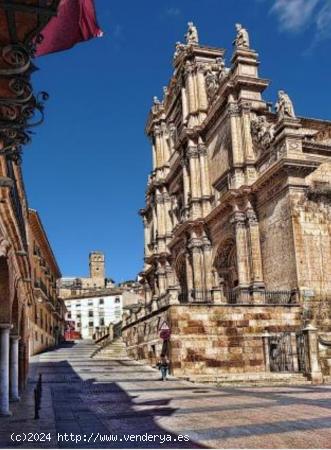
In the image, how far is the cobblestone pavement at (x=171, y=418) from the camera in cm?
868

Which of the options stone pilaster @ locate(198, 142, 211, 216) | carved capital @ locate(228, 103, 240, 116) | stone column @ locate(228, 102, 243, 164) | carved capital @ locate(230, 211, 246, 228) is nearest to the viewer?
carved capital @ locate(230, 211, 246, 228)

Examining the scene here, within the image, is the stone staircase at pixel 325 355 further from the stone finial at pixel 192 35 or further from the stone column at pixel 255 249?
the stone finial at pixel 192 35

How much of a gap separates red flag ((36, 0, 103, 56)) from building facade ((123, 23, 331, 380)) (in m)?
19.5

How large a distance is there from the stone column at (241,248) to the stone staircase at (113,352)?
11044 millimetres

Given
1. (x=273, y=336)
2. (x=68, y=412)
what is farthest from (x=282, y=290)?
(x=68, y=412)

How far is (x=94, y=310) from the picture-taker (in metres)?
93.4

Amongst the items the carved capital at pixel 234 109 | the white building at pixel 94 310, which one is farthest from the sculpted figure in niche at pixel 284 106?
the white building at pixel 94 310

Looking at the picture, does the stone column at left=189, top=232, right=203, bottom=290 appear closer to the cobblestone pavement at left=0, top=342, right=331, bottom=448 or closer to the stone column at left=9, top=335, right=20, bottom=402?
the cobblestone pavement at left=0, top=342, right=331, bottom=448

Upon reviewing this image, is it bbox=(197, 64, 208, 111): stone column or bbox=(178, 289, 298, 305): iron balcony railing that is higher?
bbox=(197, 64, 208, 111): stone column

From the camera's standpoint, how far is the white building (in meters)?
91.0

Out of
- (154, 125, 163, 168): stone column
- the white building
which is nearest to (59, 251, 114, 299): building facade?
the white building

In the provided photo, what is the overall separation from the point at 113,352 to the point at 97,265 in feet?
246

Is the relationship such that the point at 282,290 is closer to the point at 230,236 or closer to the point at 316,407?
the point at 230,236

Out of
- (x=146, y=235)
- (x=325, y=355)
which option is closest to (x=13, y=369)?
(x=325, y=355)
